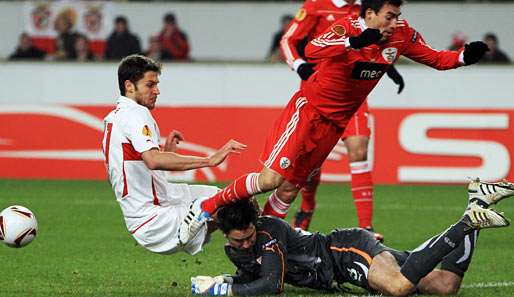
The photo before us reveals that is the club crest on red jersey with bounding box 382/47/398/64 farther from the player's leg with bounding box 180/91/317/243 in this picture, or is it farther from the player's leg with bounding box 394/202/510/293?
the player's leg with bounding box 394/202/510/293

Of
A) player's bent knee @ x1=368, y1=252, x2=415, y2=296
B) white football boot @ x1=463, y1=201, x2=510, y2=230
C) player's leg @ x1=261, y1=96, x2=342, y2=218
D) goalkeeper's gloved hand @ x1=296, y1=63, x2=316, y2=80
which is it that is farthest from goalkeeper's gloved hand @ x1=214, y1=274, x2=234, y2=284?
goalkeeper's gloved hand @ x1=296, y1=63, x2=316, y2=80

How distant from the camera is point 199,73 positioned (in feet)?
54.1

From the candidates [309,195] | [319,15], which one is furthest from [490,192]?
[319,15]

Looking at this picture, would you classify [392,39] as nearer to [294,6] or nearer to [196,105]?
[196,105]

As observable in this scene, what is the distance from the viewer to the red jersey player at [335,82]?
28.5 ft

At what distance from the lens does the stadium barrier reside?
1573 cm

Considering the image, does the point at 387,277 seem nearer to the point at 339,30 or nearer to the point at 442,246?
the point at 442,246

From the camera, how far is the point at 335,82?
912 centimetres

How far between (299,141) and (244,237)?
5.26 feet

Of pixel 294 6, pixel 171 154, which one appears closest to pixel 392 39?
pixel 171 154

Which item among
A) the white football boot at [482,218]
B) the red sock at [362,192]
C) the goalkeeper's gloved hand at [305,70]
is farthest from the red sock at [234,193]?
the red sock at [362,192]

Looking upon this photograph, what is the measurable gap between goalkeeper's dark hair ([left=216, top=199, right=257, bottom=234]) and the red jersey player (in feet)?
1.45

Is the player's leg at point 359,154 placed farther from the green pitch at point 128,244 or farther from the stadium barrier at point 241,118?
the stadium barrier at point 241,118

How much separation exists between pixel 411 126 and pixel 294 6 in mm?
6363
